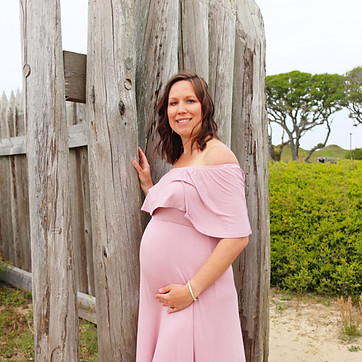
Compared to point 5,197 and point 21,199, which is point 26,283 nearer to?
point 21,199

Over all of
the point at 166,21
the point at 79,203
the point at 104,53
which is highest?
the point at 166,21

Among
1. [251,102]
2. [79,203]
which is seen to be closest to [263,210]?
[251,102]

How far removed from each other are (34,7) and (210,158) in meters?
1.29

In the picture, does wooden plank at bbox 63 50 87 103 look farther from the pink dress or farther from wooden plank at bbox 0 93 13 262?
wooden plank at bbox 0 93 13 262

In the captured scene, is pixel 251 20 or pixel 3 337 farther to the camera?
pixel 3 337

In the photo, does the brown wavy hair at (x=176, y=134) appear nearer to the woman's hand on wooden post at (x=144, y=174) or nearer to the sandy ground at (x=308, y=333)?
the woman's hand on wooden post at (x=144, y=174)

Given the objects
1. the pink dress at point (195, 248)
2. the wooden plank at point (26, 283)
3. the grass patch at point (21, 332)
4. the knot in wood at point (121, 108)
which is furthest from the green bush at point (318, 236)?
the knot in wood at point (121, 108)

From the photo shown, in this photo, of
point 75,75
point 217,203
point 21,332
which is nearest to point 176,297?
point 217,203

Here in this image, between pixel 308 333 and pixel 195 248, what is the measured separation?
3036mm

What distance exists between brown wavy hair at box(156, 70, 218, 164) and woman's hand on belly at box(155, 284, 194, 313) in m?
0.72

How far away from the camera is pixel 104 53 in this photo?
8.32 ft

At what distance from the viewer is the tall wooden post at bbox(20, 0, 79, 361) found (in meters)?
2.46

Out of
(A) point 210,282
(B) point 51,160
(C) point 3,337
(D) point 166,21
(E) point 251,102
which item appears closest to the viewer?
(A) point 210,282

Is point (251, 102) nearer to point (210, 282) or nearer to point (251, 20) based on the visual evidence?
point (251, 20)
